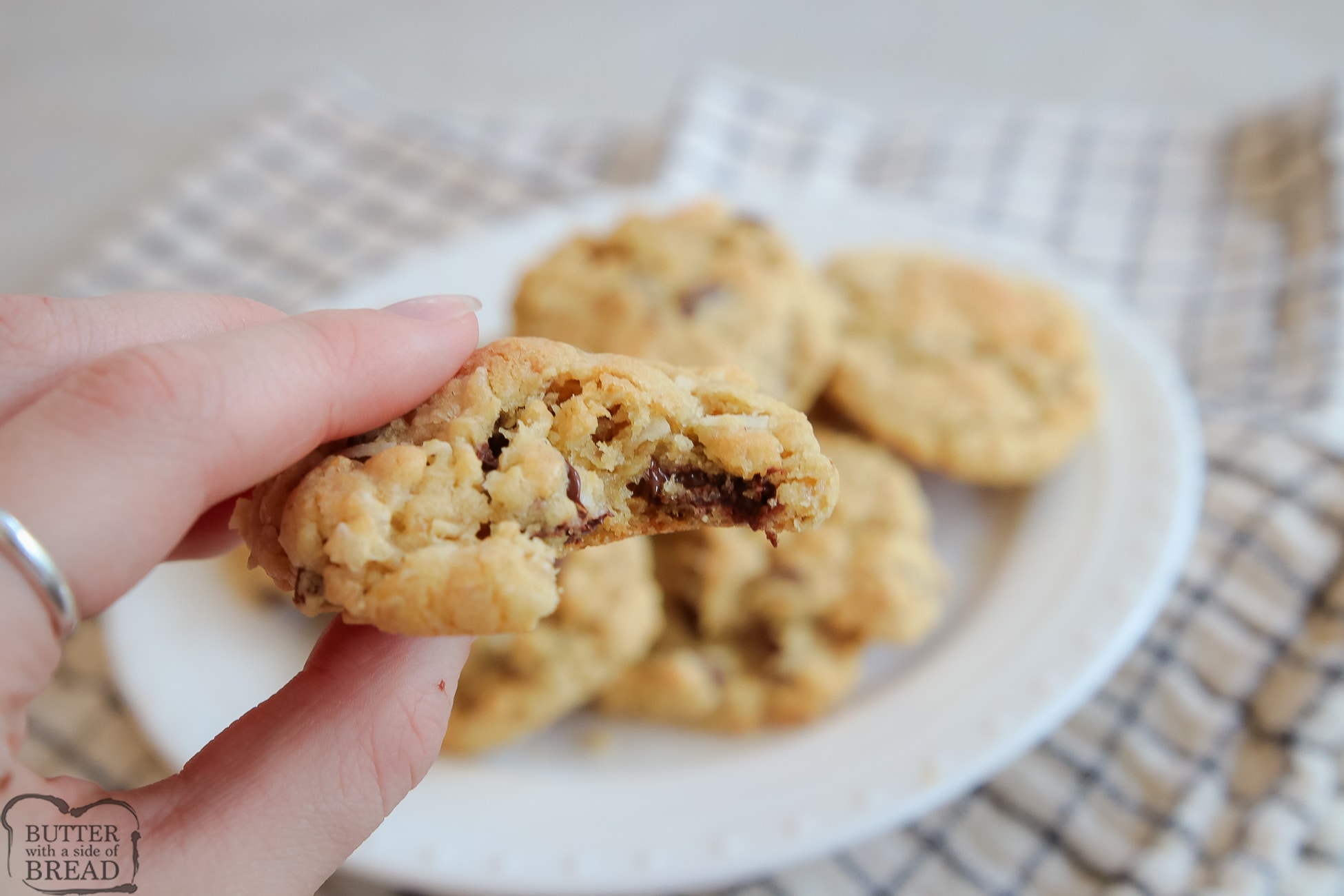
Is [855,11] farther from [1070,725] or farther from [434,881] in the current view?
[434,881]

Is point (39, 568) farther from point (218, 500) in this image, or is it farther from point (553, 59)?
point (553, 59)

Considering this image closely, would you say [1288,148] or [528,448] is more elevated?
[528,448]

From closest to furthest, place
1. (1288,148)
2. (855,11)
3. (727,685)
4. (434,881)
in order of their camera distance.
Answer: (434,881)
(727,685)
(1288,148)
(855,11)

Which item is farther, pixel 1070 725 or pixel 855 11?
pixel 855 11

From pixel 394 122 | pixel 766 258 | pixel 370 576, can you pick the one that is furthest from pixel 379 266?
pixel 370 576

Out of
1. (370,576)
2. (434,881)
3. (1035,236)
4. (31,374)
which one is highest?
(31,374)

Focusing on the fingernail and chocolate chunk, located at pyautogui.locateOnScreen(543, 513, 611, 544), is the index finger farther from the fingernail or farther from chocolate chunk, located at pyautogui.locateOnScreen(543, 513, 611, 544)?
chocolate chunk, located at pyautogui.locateOnScreen(543, 513, 611, 544)
